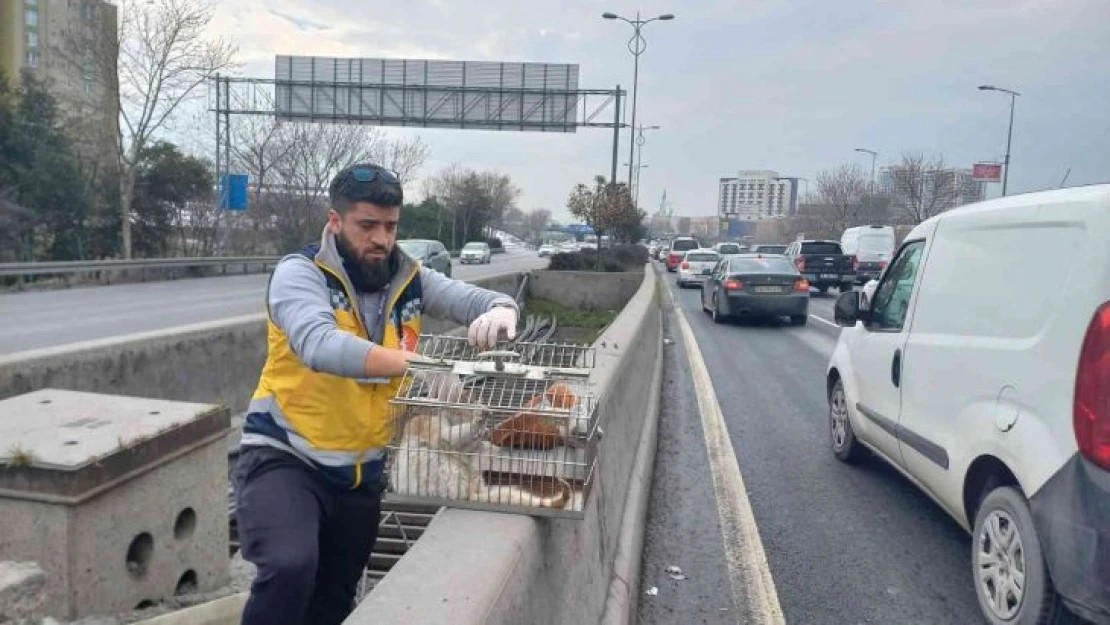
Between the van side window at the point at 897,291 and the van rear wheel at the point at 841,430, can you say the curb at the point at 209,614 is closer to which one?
the van side window at the point at 897,291

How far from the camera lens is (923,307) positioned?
515 cm

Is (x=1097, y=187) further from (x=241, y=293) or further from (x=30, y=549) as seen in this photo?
(x=241, y=293)

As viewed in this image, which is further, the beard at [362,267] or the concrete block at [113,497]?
the concrete block at [113,497]

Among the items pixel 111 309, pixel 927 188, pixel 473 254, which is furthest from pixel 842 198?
pixel 111 309

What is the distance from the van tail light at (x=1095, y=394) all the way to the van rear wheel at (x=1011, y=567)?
1.67ft

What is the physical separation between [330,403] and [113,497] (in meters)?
1.11

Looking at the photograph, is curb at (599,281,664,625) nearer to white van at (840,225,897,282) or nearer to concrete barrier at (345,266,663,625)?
concrete barrier at (345,266,663,625)

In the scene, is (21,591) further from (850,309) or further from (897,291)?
(850,309)

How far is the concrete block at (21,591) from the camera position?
279 cm

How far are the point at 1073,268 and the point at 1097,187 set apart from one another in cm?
43

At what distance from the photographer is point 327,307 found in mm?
2688

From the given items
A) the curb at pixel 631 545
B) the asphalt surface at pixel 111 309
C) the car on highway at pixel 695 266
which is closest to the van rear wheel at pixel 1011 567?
the curb at pixel 631 545

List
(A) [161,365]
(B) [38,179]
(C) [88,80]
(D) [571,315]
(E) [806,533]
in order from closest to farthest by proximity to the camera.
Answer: (E) [806,533] → (A) [161,365] → (D) [571,315] → (B) [38,179] → (C) [88,80]

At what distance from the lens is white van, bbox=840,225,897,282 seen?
30.5m
